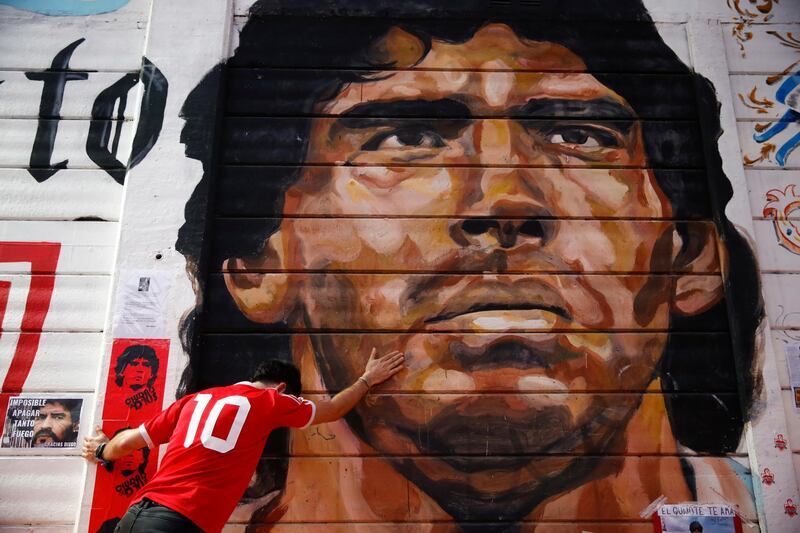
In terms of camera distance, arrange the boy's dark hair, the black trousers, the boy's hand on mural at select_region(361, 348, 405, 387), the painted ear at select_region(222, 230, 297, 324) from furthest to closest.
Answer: the painted ear at select_region(222, 230, 297, 324) → the boy's hand on mural at select_region(361, 348, 405, 387) → the boy's dark hair → the black trousers

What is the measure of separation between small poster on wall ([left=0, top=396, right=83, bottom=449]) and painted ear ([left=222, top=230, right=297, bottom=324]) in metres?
1.02

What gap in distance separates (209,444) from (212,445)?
0.01 meters

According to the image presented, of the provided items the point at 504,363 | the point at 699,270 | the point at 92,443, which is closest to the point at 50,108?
the point at 92,443

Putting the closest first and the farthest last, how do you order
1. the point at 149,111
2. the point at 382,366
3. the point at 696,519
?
the point at 696,519 → the point at 382,366 → the point at 149,111

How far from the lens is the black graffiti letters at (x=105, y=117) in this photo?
361 centimetres

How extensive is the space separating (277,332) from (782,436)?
281cm

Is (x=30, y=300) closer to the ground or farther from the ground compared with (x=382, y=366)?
Result: farther from the ground

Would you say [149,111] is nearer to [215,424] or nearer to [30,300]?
[30,300]

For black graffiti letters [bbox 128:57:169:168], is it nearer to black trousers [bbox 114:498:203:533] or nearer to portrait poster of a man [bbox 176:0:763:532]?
portrait poster of a man [bbox 176:0:763:532]

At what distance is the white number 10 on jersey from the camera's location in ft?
8.51

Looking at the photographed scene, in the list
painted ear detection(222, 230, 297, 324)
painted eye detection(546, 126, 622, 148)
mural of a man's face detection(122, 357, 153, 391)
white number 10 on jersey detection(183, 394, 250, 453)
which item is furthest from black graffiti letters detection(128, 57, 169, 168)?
painted eye detection(546, 126, 622, 148)

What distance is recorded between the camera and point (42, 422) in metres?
3.21

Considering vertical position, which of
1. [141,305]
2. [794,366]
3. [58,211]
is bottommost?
[794,366]

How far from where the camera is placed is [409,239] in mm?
3527
